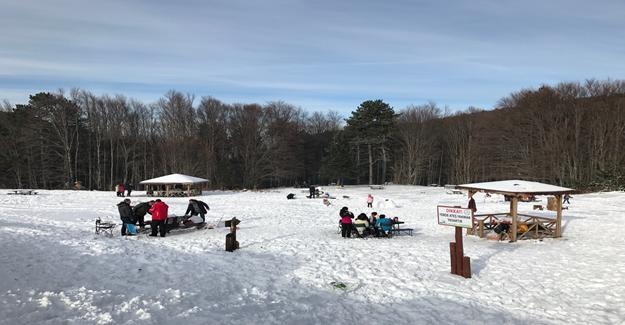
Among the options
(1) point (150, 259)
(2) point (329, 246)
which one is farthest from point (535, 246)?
(1) point (150, 259)

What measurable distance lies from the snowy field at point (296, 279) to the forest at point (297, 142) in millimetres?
33846

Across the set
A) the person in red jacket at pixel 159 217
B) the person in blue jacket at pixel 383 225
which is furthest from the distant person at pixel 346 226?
the person in red jacket at pixel 159 217

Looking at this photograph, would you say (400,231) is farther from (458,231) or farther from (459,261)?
(459,261)

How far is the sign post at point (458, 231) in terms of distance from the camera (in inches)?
426

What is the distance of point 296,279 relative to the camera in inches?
390

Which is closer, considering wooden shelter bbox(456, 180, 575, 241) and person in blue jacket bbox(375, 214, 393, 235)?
wooden shelter bbox(456, 180, 575, 241)

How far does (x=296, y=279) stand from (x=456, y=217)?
178 inches

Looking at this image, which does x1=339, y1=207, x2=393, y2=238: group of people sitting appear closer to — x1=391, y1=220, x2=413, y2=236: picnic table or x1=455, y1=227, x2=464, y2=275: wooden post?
x1=391, y1=220, x2=413, y2=236: picnic table

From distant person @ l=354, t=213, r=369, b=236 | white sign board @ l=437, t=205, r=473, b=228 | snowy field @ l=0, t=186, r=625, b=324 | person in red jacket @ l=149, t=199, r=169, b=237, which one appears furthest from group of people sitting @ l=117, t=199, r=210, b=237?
white sign board @ l=437, t=205, r=473, b=228

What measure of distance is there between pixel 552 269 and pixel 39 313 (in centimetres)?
1198

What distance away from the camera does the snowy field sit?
7367 millimetres

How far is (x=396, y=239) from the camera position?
54.0 feet

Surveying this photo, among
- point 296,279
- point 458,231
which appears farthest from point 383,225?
point 296,279

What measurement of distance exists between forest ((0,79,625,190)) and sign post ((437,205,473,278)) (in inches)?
1424
